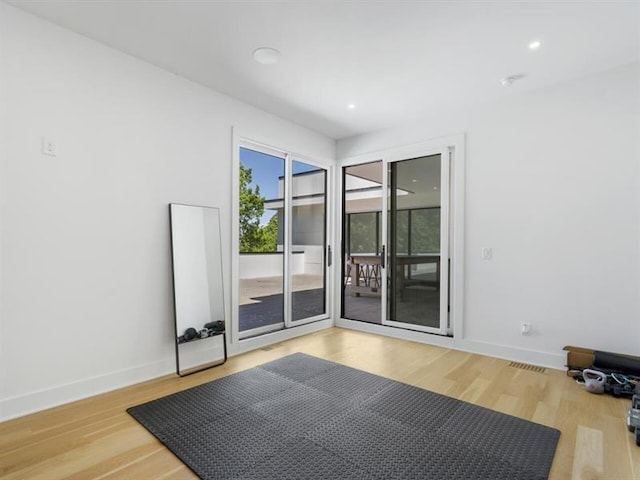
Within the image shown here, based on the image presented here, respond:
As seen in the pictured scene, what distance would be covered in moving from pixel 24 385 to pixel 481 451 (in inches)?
117

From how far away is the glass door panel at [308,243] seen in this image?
4520 millimetres

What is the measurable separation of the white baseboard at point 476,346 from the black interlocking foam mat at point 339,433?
1304 millimetres

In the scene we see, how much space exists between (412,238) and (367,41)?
2.48 metres

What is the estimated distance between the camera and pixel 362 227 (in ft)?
19.1

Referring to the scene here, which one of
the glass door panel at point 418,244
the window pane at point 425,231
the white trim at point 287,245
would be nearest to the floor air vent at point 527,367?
the glass door panel at point 418,244

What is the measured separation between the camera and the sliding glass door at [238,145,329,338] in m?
3.92

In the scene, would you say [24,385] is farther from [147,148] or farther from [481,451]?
[481,451]

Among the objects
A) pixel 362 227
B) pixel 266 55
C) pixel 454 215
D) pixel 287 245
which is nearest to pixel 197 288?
pixel 287 245

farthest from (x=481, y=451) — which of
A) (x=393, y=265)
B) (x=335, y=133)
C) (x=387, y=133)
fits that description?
(x=335, y=133)

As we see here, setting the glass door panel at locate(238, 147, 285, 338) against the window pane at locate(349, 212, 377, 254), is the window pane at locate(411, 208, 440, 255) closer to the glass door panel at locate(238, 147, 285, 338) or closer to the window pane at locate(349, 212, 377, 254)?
the window pane at locate(349, 212, 377, 254)

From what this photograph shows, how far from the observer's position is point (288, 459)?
183cm

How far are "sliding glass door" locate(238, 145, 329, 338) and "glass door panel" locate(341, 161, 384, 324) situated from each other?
0.37m

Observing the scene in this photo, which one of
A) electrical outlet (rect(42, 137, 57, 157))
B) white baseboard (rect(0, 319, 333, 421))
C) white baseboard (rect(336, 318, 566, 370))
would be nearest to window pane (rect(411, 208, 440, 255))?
white baseboard (rect(336, 318, 566, 370))

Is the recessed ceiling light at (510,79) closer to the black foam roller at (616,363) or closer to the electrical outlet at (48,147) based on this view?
the black foam roller at (616,363)
